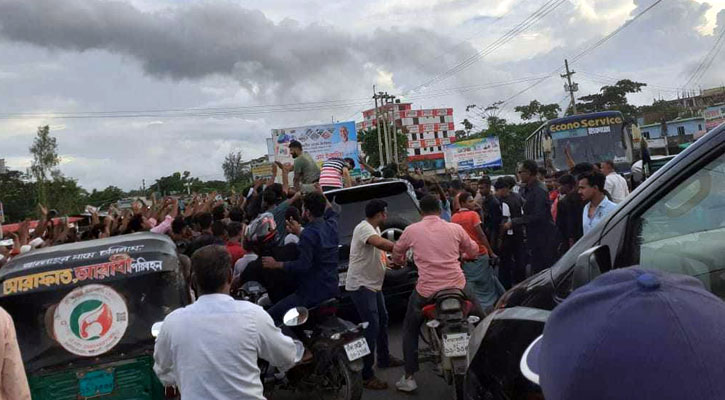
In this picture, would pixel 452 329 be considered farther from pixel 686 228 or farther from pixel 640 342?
pixel 640 342

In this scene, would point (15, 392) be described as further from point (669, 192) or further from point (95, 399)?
point (669, 192)

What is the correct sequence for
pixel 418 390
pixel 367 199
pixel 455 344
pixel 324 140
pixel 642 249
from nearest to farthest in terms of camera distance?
pixel 642 249
pixel 455 344
pixel 418 390
pixel 367 199
pixel 324 140

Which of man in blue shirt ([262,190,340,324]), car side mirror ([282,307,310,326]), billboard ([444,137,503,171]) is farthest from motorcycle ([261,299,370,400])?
billboard ([444,137,503,171])

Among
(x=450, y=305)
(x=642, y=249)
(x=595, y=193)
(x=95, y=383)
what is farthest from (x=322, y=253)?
(x=642, y=249)

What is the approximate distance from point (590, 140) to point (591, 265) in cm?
1758

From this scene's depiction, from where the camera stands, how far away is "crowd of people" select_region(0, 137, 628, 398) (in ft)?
8.97

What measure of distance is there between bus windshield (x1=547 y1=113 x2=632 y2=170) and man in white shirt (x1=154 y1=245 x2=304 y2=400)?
1703 centimetres

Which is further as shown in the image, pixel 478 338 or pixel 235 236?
pixel 235 236

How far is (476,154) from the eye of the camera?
40.1 m

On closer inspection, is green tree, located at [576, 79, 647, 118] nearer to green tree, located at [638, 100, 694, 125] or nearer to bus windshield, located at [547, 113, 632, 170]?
green tree, located at [638, 100, 694, 125]

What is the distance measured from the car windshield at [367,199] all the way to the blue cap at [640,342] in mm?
6204

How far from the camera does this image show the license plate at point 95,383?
12.5 feet

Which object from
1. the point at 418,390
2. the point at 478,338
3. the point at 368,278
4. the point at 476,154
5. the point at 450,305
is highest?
the point at 476,154

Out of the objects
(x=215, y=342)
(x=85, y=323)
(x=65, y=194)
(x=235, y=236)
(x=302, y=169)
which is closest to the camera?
(x=215, y=342)
